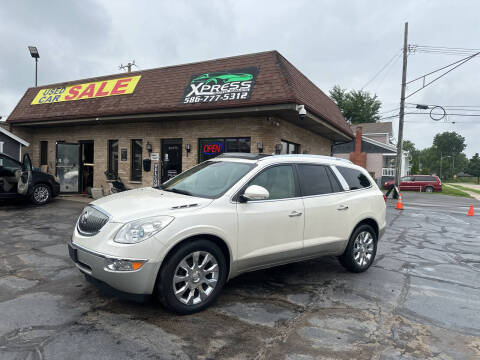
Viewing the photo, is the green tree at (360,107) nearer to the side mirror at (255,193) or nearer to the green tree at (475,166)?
the side mirror at (255,193)

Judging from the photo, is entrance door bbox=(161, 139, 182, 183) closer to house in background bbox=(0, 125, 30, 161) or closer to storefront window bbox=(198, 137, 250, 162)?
storefront window bbox=(198, 137, 250, 162)

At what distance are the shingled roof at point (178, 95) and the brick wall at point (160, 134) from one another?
3.10ft

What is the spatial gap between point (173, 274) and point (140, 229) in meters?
0.54

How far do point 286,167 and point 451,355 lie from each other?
2540 millimetres

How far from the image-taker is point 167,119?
12070 millimetres

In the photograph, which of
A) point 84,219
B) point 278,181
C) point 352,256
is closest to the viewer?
point 84,219

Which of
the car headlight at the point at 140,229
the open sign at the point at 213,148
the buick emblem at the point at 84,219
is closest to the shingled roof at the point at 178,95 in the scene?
the open sign at the point at 213,148

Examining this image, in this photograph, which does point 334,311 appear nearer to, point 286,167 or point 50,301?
point 286,167

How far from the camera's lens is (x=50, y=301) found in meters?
3.57

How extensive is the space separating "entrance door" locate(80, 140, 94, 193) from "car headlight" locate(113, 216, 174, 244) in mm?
12627

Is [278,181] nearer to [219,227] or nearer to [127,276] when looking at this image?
[219,227]


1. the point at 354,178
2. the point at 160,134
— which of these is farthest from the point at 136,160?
the point at 354,178

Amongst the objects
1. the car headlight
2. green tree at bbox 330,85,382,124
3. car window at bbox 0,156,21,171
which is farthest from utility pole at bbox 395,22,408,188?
green tree at bbox 330,85,382,124

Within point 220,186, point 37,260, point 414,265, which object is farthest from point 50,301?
point 414,265
